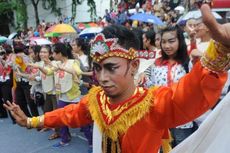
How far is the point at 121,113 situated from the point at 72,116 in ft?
1.52

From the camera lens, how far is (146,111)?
77.5 inches

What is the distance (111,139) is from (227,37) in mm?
1037

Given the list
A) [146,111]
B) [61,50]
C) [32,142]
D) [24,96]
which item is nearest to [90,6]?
[24,96]

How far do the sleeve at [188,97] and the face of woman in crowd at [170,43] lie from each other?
1.93 metres

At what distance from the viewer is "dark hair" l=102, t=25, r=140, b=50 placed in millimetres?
2120

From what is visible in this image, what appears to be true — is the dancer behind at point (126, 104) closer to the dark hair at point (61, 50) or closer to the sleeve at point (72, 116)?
the sleeve at point (72, 116)

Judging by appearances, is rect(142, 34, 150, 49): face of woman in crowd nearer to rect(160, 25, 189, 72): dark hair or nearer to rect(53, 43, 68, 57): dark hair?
rect(160, 25, 189, 72): dark hair

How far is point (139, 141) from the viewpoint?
6.70 feet

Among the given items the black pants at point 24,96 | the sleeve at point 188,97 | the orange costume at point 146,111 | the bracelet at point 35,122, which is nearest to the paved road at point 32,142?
the black pants at point 24,96

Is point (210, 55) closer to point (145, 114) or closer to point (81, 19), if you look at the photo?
point (145, 114)

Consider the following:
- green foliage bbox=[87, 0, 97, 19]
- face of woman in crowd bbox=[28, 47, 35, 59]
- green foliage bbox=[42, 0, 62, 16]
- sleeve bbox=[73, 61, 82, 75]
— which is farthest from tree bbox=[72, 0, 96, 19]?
sleeve bbox=[73, 61, 82, 75]

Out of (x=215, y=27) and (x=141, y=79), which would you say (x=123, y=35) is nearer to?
(x=215, y=27)

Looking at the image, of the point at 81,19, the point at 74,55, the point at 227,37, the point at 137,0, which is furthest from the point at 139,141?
the point at 81,19

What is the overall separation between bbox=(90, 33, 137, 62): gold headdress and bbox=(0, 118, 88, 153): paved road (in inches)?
150
